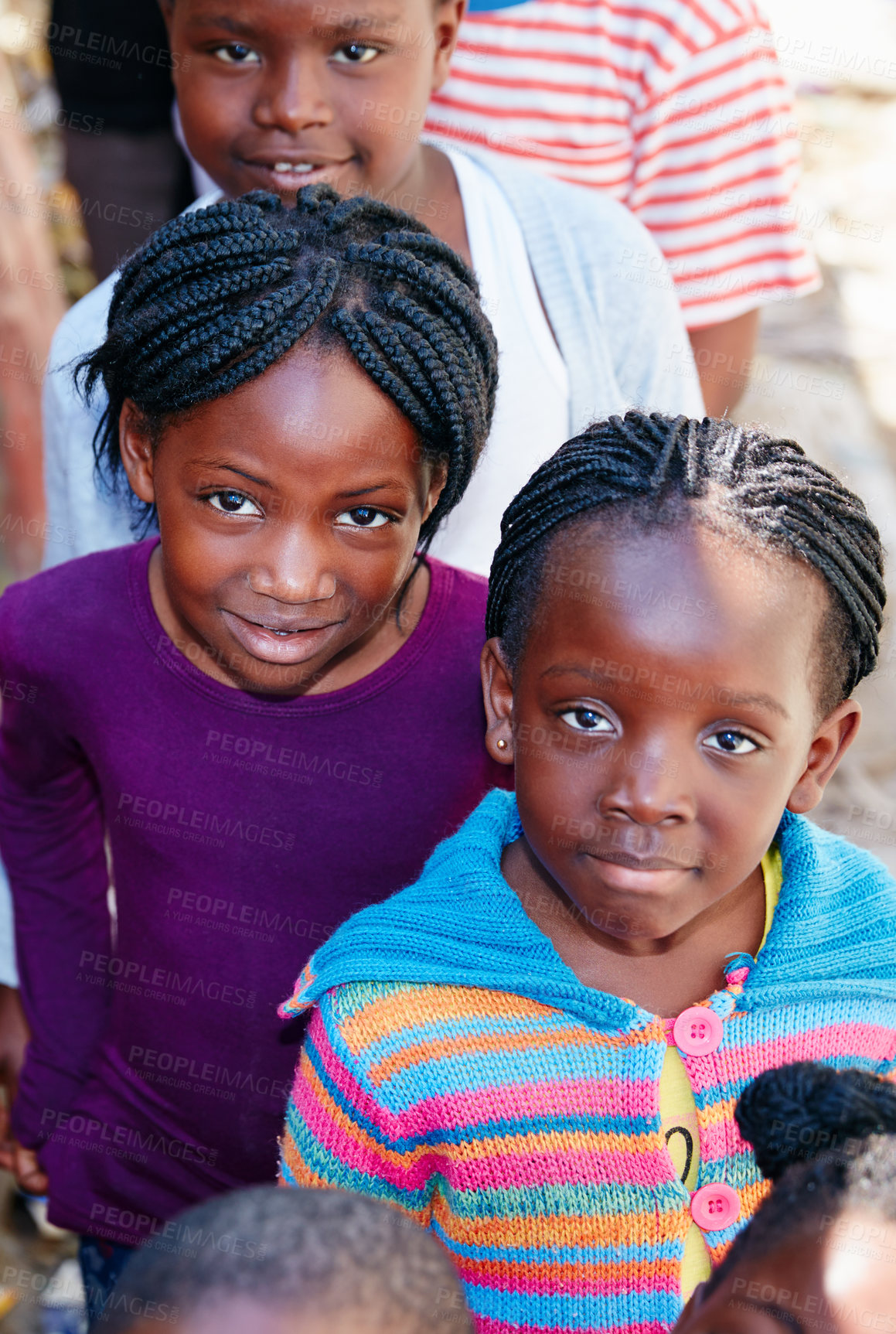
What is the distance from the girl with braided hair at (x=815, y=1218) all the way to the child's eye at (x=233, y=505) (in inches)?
32.5

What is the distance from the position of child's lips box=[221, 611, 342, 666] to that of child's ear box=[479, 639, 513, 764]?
0.21 meters

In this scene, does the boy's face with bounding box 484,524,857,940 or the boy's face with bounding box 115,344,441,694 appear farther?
the boy's face with bounding box 115,344,441,694

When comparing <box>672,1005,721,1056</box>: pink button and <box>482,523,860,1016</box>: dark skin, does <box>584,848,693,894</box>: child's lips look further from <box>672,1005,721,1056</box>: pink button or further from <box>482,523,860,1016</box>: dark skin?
<box>672,1005,721,1056</box>: pink button

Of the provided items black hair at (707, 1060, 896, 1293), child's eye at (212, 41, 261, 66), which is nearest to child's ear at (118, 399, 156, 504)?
child's eye at (212, 41, 261, 66)

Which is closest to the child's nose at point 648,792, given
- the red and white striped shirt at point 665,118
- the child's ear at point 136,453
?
the child's ear at point 136,453

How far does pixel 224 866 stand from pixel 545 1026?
0.54 meters

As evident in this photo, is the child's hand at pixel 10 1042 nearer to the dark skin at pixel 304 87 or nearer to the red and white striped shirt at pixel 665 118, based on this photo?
the dark skin at pixel 304 87

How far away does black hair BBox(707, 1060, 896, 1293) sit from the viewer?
1.08m

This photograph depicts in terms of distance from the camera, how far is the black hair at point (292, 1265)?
91 centimetres

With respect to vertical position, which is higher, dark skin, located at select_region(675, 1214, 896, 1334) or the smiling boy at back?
the smiling boy at back

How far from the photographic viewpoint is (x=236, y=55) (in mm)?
1820

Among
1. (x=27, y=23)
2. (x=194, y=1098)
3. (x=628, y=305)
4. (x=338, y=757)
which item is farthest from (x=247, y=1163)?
(x=27, y=23)

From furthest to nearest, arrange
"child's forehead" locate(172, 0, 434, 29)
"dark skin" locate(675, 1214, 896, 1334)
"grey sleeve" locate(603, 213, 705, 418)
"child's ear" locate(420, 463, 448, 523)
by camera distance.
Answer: "grey sleeve" locate(603, 213, 705, 418) → "child's forehead" locate(172, 0, 434, 29) → "child's ear" locate(420, 463, 448, 523) → "dark skin" locate(675, 1214, 896, 1334)

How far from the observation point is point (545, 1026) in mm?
1375
